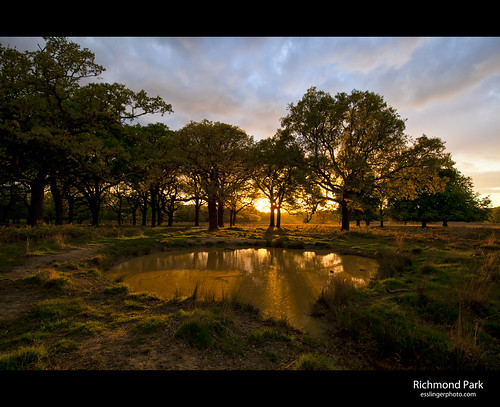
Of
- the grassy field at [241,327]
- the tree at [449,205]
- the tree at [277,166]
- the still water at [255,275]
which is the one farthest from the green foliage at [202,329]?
the tree at [449,205]

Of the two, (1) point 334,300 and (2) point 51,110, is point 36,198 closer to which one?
(2) point 51,110

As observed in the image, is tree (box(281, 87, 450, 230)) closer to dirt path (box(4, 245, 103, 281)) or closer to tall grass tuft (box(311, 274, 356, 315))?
tall grass tuft (box(311, 274, 356, 315))

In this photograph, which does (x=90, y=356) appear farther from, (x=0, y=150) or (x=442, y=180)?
(x=442, y=180)

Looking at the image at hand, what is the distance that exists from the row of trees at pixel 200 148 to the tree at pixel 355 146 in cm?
12

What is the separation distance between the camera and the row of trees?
18.0m

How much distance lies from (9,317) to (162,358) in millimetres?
4950

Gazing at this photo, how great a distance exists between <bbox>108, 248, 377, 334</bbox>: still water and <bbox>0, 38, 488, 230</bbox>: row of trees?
39.9 ft

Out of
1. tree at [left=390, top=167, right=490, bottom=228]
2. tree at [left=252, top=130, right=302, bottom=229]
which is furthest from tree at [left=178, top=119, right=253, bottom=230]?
tree at [left=390, top=167, right=490, bottom=228]

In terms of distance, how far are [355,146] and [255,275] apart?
2170 cm

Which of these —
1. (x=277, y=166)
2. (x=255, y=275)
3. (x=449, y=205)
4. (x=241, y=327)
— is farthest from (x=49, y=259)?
(x=449, y=205)

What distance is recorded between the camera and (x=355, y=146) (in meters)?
25.4

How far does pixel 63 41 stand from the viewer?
56.3ft
